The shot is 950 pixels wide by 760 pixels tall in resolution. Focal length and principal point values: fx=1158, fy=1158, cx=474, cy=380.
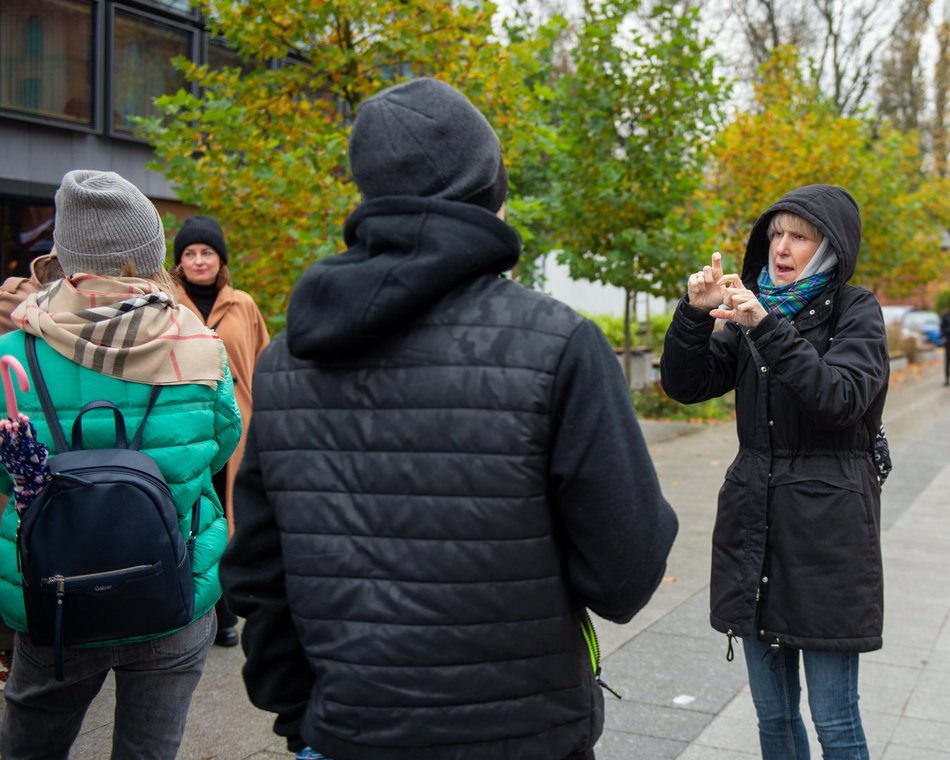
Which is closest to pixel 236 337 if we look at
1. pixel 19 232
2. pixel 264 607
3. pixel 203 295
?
pixel 203 295

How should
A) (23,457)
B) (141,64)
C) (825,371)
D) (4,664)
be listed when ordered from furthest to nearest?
(141,64)
(4,664)
(825,371)
(23,457)

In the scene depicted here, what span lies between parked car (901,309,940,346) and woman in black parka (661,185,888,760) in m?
37.1

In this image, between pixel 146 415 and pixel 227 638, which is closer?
pixel 146 415

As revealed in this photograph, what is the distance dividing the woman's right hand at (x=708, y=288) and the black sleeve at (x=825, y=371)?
0.13 metres

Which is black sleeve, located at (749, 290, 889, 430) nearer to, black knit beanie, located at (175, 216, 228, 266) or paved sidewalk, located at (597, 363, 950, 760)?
paved sidewalk, located at (597, 363, 950, 760)

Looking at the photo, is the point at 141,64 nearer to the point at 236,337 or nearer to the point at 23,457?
the point at 236,337

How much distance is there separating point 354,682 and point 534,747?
0.31 meters

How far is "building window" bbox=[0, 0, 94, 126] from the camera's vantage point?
1116 centimetres

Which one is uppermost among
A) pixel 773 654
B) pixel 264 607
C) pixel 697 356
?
pixel 697 356

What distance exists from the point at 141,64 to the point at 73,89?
881mm

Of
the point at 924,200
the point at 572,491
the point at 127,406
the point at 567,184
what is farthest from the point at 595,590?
the point at 924,200

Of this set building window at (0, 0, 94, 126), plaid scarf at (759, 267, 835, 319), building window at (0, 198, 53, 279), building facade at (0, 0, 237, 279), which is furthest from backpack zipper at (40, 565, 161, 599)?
building window at (0, 0, 94, 126)

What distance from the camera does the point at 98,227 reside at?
Result: 280cm

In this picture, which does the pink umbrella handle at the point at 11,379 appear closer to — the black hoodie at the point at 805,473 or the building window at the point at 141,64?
the black hoodie at the point at 805,473
